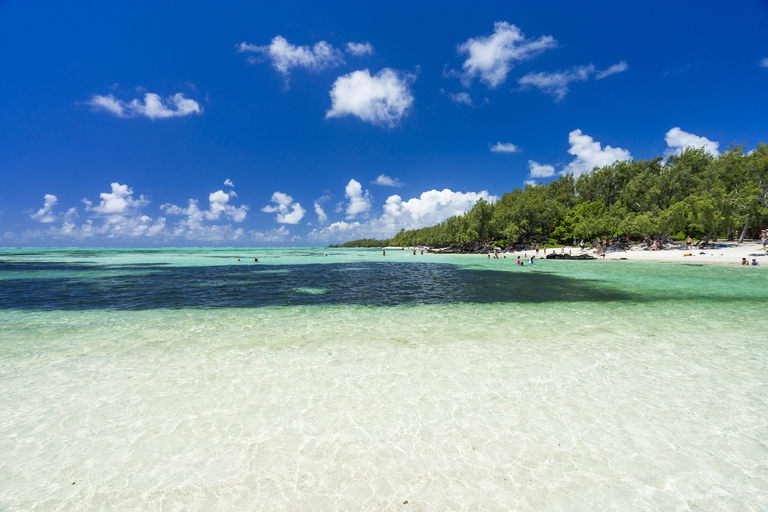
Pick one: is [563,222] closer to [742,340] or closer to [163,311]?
[742,340]

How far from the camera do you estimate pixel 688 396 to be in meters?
6.74

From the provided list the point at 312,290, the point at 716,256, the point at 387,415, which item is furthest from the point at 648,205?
the point at 387,415

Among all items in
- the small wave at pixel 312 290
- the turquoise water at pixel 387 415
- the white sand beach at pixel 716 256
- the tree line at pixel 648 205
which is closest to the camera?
the turquoise water at pixel 387 415

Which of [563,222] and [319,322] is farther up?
[563,222]

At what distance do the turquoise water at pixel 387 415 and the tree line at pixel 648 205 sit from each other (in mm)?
61605

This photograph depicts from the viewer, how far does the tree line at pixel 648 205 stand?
55656mm

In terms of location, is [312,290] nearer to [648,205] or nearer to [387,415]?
[387,415]

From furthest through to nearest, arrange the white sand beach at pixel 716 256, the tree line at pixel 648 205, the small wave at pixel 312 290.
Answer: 1. the tree line at pixel 648 205
2. the white sand beach at pixel 716 256
3. the small wave at pixel 312 290

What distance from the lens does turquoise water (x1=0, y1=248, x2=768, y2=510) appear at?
430 centimetres

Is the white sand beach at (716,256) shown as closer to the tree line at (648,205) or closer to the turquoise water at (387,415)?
the tree line at (648,205)

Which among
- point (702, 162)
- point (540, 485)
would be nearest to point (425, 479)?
point (540, 485)

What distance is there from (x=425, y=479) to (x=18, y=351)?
13862 mm

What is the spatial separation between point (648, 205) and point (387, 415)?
96513 millimetres

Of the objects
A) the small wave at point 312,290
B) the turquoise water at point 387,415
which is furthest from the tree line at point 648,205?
the small wave at point 312,290
